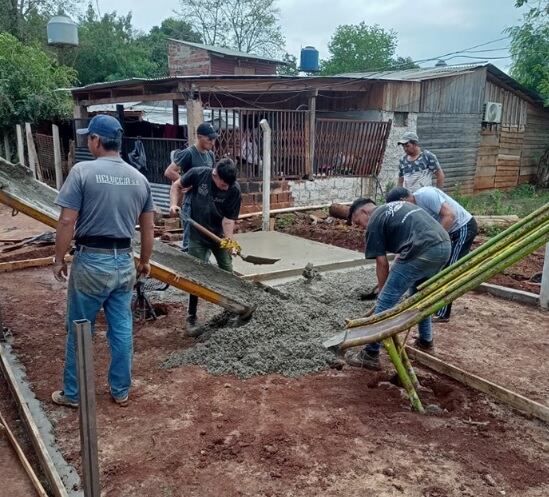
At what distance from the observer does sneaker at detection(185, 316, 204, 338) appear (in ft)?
15.0

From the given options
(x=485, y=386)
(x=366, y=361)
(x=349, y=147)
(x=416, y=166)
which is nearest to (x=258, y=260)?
(x=416, y=166)

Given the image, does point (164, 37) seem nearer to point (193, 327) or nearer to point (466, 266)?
point (193, 327)

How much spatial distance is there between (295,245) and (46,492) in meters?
5.71

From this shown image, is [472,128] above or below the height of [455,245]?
above

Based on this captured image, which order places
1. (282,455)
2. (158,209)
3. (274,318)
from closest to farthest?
(282,455)
(274,318)
(158,209)

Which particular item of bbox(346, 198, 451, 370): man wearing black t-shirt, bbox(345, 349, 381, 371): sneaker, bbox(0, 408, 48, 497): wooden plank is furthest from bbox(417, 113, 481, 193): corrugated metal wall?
bbox(0, 408, 48, 497): wooden plank

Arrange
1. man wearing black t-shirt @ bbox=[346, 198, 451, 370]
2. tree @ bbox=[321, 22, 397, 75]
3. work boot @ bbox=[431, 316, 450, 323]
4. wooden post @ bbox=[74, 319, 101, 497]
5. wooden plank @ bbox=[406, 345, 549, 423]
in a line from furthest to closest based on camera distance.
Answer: tree @ bbox=[321, 22, 397, 75] < work boot @ bbox=[431, 316, 450, 323] < man wearing black t-shirt @ bbox=[346, 198, 451, 370] < wooden plank @ bbox=[406, 345, 549, 423] < wooden post @ bbox=[74, 319, 101, 497]

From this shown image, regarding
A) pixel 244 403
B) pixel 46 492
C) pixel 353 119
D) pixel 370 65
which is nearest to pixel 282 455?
pixel 244 403

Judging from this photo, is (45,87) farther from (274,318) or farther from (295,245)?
(274,318)

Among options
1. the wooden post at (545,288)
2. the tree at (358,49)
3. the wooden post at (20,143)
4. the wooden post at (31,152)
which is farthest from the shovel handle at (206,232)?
the tree at (358,49)

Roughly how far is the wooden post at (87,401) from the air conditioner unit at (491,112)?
15.3 metres

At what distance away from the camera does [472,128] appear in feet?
48.7

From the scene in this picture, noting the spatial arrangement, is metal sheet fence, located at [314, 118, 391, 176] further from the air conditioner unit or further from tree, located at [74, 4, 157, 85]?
tree, located at [74, 4, 157, 85]

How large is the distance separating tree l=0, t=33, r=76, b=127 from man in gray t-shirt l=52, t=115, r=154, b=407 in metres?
14.6
